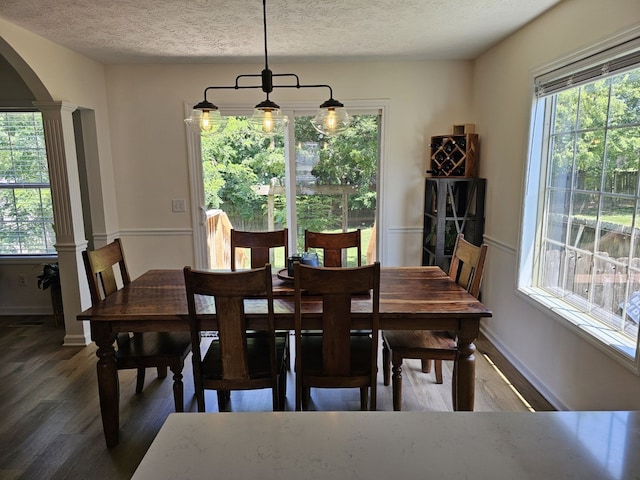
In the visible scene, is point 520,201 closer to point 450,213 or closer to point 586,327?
point 450,213

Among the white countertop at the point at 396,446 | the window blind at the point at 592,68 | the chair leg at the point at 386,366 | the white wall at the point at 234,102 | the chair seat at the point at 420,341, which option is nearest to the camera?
the white countertop at the point at 396,446

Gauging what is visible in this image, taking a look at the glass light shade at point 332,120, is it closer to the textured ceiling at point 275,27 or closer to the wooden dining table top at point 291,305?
the textured ceiling at point 275,27

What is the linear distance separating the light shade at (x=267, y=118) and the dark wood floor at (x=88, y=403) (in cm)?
167

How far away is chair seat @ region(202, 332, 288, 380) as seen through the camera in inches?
81.8

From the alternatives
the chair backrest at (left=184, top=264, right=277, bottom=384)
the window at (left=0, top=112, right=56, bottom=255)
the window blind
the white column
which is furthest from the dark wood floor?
the window blind

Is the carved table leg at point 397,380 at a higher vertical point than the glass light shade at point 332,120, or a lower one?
lower

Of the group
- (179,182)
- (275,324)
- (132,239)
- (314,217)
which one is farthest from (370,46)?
(132,239)

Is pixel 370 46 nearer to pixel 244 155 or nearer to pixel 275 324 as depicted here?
pixel 244 155

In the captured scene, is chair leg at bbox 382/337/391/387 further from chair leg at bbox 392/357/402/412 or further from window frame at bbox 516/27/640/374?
window frame at bbox 516/27/640/374

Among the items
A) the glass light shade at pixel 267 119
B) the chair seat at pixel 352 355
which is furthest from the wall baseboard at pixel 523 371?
the glass light shade at pixel 267 119

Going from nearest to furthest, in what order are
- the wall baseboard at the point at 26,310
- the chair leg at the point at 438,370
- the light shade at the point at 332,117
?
the light shade at the point at 332,117 → the chair leg at the point at 438,370 → the wall baseboard at the point at 26,310

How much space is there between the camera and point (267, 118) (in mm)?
2250

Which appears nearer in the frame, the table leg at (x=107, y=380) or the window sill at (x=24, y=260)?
the table leg at (x=107, y=380)

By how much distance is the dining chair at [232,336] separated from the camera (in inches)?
72.5
